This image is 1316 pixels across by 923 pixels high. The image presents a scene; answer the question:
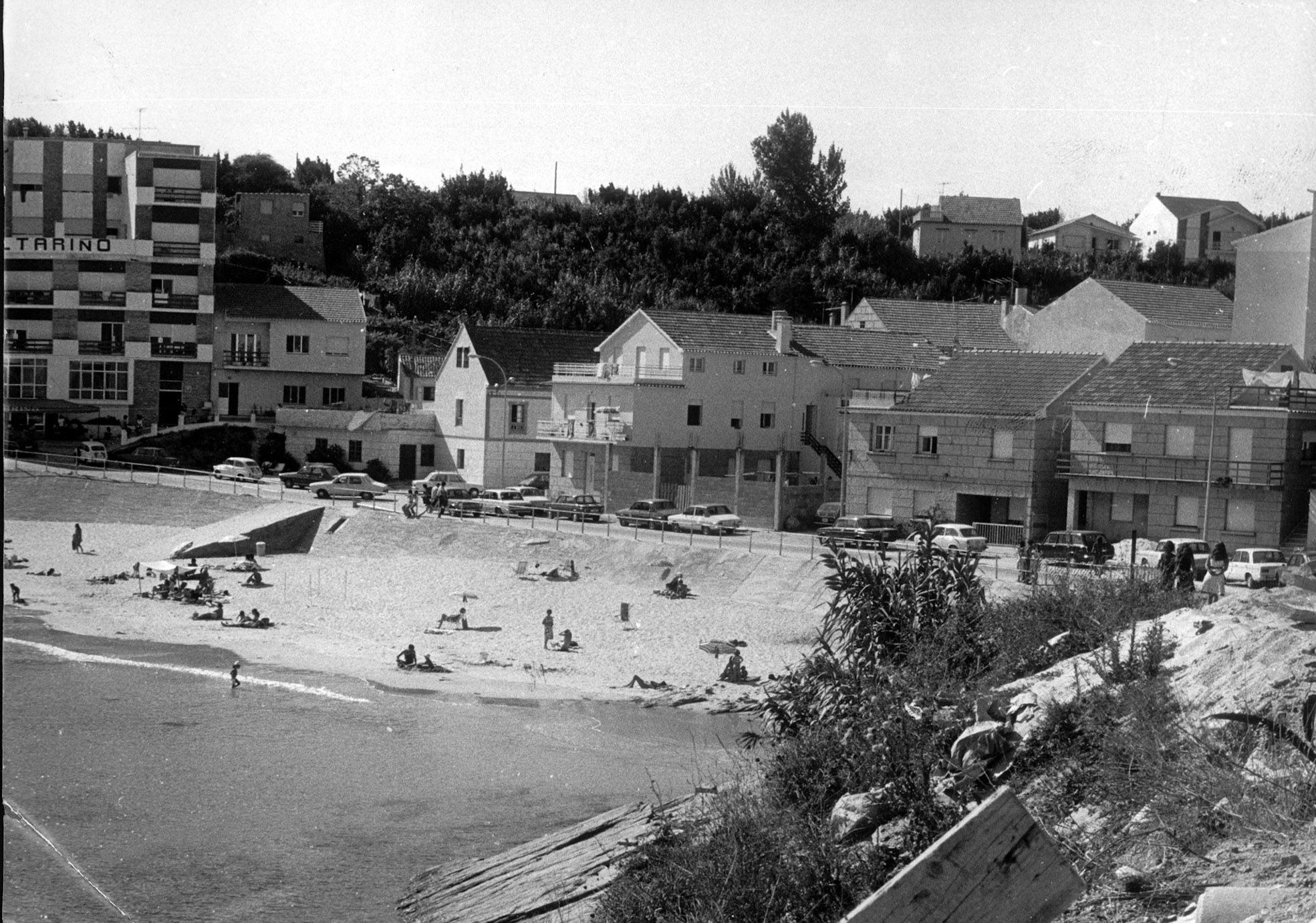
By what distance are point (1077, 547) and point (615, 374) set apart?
62.9 feet

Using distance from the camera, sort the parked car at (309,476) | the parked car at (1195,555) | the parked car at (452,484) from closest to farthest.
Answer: the parked car at (1195,555) < the parked car at (452,484) < the parked car at (309,476)

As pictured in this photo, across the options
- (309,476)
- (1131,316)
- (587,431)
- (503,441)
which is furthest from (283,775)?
(1131,316)

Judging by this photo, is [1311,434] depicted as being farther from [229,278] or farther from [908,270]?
[229,278]

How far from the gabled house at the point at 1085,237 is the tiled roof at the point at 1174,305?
30015mm

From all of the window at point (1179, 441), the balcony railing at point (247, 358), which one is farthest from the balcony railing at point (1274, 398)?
the balcony railing at point (247, 358)

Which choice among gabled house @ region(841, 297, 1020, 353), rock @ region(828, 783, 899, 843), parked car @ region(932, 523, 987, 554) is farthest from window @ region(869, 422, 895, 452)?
rock @ region(828, 783, 899, 843)

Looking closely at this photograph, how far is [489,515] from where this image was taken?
149 feet

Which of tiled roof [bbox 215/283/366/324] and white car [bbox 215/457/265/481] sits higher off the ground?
tiled roof [bbox 215/283/366/324]

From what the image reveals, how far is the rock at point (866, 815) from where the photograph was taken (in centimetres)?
976

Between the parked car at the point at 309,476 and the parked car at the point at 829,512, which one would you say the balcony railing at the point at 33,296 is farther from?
the parked car at the point at 829,512

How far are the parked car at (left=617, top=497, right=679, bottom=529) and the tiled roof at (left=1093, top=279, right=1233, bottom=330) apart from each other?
18861 millimetres

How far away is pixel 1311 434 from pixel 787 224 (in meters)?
45.2

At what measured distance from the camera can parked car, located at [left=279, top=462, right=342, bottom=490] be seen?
51.0 meters

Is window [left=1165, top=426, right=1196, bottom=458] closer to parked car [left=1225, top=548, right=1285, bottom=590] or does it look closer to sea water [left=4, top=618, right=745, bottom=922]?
parked car [left=1225, top=548, right=1285, bottom=590]
